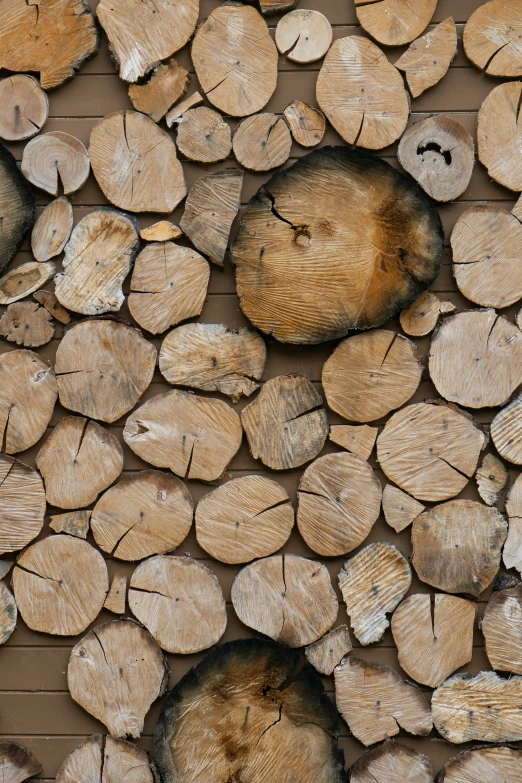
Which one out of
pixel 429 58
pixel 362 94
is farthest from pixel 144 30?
pixel 429 58

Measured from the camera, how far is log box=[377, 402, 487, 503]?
6.09 feet

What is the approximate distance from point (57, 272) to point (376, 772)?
159cm

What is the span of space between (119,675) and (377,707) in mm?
685

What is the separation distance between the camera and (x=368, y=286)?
1825 mm

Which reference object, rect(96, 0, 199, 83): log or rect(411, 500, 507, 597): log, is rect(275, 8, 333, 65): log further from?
rect(411, 500, 507, 597): log

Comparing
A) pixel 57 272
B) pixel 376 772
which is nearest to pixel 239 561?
pixel 376 772

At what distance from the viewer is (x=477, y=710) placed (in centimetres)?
182

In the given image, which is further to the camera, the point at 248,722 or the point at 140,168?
the point at 140,168

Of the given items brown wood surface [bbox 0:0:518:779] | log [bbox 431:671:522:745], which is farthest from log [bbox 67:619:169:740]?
log [bbox 431:671:522:745]

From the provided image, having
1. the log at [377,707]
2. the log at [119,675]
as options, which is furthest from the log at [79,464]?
the log at [377,707]

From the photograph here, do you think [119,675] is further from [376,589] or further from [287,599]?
[376,589]

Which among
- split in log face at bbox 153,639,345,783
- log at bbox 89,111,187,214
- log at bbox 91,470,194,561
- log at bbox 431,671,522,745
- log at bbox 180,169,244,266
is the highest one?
log at bbox 89,111,187,214

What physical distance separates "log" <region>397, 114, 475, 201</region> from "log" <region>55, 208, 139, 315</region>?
2.58ft

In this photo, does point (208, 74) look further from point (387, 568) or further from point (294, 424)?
point (387, 568)
